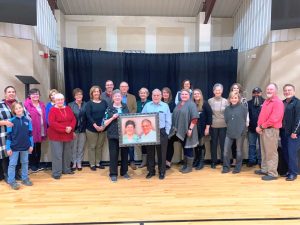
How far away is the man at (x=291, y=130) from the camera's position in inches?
170

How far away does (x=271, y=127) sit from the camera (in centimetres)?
437

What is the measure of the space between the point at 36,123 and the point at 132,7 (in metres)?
5.97

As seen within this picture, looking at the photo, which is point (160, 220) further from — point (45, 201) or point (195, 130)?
point (195, 130)

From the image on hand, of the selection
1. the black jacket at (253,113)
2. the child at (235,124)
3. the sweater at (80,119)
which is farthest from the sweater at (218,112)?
the sweater at (80,119)

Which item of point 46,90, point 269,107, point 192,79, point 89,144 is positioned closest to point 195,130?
point 269,107

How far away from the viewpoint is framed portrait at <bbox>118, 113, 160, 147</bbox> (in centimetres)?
425

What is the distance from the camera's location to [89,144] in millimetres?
4887

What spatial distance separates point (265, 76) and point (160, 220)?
4.66 m

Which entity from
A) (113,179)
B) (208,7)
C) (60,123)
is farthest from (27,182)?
(208,7)

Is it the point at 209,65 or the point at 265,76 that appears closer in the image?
the point at 265,76

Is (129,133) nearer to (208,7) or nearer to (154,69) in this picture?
(154,69)

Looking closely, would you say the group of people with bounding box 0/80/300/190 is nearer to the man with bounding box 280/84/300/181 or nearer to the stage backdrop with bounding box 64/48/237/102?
the man with bounding box 280/84/300/181

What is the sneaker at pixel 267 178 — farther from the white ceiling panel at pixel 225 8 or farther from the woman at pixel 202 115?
the white ceiling panel at pixel 225 8

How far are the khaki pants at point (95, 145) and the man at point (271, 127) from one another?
98.0 inches
